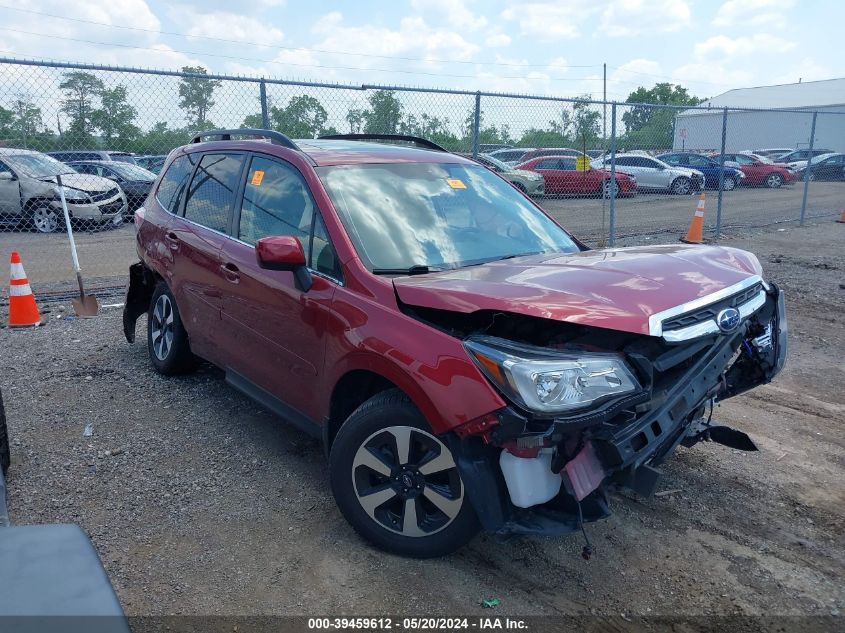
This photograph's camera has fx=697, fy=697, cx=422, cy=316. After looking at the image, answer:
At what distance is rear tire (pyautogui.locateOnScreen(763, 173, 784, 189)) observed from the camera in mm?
27406

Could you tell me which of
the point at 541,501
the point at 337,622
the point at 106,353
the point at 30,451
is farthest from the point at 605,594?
the point at 106,353

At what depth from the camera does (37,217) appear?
13.1m

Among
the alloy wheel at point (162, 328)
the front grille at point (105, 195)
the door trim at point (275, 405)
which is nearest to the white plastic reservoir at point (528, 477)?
the door trim at point (275, 405)

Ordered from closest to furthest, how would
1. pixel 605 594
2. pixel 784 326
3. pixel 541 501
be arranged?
pixel 541 501, pixel 605 594, pixel 784 326

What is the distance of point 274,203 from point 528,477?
226 cm

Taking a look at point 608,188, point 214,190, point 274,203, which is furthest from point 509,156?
point 274,203

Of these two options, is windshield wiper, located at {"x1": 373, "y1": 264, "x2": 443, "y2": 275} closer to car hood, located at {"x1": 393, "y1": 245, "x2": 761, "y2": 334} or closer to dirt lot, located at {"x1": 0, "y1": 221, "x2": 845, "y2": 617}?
car hood, located at {"x1": 393, "y1": 245, "x2": 761, "y2": 334}

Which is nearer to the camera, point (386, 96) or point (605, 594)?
point (605, 594)

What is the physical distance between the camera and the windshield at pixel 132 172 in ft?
47.7

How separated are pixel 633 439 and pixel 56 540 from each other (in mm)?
2050

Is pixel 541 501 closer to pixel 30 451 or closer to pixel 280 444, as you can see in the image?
pixel 280 444

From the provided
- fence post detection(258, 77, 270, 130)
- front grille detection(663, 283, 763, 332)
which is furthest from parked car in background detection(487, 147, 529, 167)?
front grille detection(663, 283, 763, 332)

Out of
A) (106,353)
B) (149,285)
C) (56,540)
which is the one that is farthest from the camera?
(106,353)

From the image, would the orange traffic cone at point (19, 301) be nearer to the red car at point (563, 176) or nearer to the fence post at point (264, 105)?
the fence post at point (264, 105)
